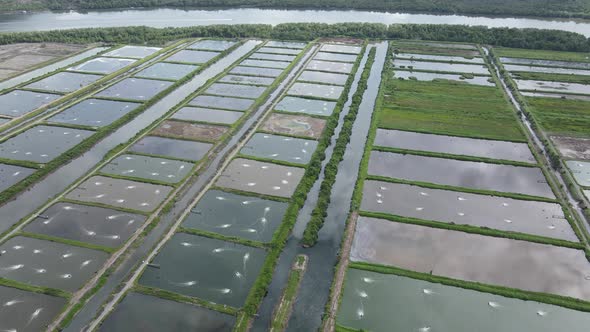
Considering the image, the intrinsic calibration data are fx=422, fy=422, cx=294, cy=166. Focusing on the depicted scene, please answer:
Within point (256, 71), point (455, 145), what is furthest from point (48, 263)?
point (256, 71)

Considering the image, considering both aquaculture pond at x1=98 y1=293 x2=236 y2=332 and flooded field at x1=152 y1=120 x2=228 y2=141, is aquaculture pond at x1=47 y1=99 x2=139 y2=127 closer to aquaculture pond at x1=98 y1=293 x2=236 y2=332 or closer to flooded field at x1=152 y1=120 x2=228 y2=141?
flooded field at x1=152 y1=120 x2=228 y2=141

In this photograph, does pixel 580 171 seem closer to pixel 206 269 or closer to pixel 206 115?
pixel 206 269

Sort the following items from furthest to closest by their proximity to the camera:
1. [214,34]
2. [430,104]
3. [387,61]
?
[214,34] → [387,61] → [430,104]

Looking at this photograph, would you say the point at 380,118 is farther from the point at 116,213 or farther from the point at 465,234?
the point at 116,213

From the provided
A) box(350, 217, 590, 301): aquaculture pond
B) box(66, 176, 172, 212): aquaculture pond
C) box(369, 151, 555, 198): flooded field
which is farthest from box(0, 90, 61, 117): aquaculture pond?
box(350, 217, 590, 301): aquaculture pond

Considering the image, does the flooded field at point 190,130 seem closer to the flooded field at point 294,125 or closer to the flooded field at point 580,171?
the flooded field at point 294,125

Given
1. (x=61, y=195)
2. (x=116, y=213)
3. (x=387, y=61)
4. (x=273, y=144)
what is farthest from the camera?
(x=387, y=61)

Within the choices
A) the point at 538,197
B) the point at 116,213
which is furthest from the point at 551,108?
the point at 116,213
